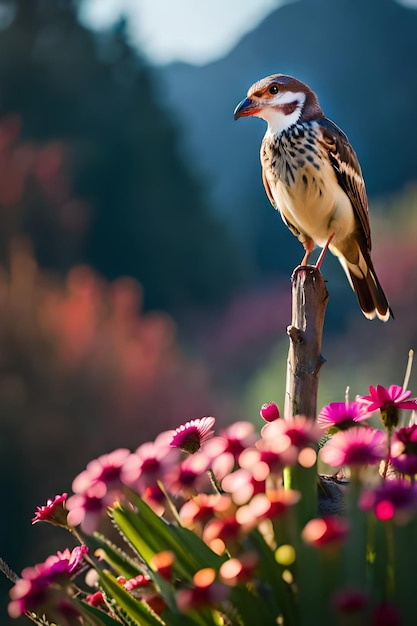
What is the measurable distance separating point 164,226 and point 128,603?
10021mm

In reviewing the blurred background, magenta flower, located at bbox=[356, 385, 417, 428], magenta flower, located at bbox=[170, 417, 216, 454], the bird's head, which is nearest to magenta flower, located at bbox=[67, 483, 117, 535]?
magenta flower, located at bbox=[170, 417, 216, 454]

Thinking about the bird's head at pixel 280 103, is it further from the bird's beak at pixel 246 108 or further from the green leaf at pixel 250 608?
the green leaf at pixel 250 608

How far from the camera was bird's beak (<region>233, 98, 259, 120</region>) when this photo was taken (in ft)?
6.01

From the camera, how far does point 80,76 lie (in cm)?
1093

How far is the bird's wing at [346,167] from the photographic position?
198 cm

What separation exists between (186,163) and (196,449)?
1061 cm

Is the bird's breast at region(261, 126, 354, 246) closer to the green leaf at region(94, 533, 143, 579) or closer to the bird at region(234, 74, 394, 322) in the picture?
the bird at region(234, 74, 394, 322)

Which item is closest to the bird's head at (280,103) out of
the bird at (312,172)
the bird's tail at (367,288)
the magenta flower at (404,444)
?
the bird at (312,172)

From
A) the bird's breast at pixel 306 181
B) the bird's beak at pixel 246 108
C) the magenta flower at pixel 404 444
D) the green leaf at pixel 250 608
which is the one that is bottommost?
the green leaf at pixel 250 608

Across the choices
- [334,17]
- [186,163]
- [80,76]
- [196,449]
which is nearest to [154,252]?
[186,163]

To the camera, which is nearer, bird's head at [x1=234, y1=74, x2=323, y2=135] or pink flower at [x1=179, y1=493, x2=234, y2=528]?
pink flower at [x1=179, y1=493, x2=234, y2=528]

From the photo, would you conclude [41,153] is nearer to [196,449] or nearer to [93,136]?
[93,136]

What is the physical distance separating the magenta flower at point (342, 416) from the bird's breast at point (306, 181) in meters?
1.01

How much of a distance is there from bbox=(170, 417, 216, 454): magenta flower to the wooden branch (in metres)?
0.22
